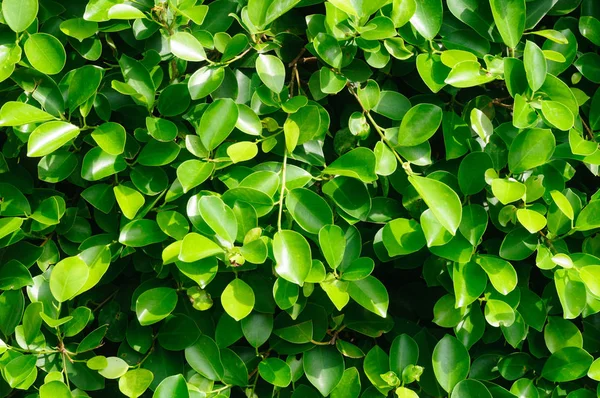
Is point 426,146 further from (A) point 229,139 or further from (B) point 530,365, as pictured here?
(B) point 530,365

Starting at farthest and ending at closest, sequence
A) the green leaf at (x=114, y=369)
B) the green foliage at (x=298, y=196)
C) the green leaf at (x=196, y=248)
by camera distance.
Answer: the green leaf at (x=114, y=369) < the green foliage at (x=298, y=196) < the green leaf at (x=196, y=248)

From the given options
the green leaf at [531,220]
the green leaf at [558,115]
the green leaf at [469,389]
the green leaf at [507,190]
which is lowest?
the green leaf at [469,389]

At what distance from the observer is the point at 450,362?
1197mm

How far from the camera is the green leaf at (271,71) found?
1.16 meters

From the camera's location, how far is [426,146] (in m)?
1.22

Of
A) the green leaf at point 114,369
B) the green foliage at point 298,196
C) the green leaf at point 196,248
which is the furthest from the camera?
the green leaf at point 114,369

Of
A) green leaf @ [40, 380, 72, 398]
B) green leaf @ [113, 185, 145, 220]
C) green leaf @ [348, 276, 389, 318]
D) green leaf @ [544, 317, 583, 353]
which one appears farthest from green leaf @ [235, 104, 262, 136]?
green leaf @ [544, 317, 583, 353]

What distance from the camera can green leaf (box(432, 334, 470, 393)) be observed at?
1190 mm

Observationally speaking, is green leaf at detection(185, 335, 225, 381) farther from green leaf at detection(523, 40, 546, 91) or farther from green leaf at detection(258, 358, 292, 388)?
green leaf at detection(523, 40, 546, 91)

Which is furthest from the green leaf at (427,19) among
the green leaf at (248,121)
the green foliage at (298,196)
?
the green leaf at (248,121)

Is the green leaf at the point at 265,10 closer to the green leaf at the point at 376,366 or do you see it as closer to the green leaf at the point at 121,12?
the green leaf at the point at 121,12

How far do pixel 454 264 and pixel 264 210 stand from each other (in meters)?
0.36

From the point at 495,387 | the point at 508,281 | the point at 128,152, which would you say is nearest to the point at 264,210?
the point at 128,152

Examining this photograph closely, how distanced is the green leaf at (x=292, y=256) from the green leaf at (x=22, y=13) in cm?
60
